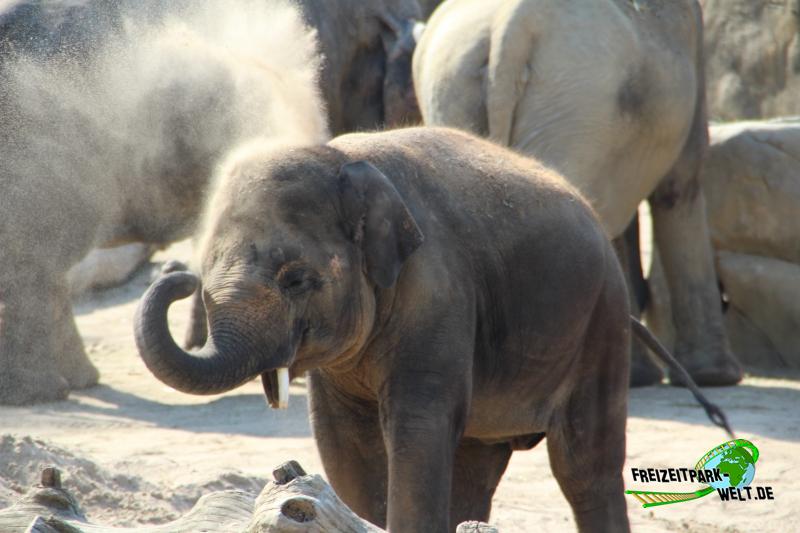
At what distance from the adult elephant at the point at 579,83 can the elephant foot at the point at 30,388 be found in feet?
7.10

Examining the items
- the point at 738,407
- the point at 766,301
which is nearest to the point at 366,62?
the point at 766,301

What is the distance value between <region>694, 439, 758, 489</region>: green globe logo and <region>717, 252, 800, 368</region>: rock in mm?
2108

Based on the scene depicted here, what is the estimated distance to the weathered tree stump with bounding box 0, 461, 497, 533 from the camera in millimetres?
2838

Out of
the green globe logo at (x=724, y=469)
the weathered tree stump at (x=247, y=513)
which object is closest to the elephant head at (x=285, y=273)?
the weathered tree stump at (x=247, y=513)

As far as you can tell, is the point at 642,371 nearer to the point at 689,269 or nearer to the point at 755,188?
the point at 689,269

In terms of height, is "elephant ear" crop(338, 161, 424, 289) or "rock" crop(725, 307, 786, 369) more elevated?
"elephant ear" crop(338, 161, 424, 289)

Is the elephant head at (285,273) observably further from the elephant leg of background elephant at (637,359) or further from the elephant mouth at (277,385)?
the elephant leg of background elephant at (637,359)

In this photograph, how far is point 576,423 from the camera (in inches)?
176

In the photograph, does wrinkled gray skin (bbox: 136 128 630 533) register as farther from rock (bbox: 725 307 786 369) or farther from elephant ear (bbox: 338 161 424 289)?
rock (bbox: 725 307 786 369)

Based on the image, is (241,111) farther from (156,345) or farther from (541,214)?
(156,345)

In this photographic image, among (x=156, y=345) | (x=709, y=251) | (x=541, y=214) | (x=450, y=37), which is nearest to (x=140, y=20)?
(x=450, y=37)

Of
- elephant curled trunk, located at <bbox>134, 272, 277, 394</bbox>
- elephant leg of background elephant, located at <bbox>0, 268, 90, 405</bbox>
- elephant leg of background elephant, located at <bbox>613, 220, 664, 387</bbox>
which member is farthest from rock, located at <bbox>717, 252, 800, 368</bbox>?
elephant curled trunk, located at <bbox>134, 272, 277, 394</bbox>

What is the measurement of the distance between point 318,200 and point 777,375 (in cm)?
505

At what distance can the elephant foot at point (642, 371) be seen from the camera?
25.9 ft
